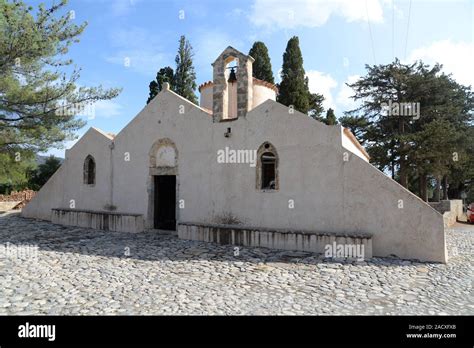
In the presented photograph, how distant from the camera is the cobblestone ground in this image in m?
4.84

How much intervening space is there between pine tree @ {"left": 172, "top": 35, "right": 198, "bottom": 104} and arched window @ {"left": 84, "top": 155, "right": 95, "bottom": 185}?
53.7 feet

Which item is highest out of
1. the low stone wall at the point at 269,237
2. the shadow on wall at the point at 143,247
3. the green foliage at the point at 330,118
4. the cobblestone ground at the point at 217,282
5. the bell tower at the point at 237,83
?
the green foliage at the point at 330,118

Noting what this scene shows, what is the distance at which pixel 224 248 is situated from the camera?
9.10 metres

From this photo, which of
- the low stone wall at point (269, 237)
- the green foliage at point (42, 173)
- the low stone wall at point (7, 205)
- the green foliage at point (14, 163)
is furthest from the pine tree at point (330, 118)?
the green foliage at point (42, 173)

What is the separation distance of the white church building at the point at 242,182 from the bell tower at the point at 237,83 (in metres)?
0.04

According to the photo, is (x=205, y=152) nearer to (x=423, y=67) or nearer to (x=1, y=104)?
(x=1, y=104)

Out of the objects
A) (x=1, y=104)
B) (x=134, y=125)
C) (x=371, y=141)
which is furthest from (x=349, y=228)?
(x=371, y=141)

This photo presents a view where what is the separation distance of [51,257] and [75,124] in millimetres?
9927

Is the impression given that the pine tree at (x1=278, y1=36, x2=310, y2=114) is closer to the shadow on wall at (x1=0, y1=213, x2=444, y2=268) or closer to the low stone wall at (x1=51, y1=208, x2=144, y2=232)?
the low stone wall at (x1=51, y1=208, x2=144, y2=232)

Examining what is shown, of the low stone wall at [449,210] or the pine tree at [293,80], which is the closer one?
the low stone wall at [449,210]

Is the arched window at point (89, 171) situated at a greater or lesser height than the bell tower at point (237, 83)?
lesser

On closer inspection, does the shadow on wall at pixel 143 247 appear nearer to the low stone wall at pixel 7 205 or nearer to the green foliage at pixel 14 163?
the green foliage at pixel 14 163

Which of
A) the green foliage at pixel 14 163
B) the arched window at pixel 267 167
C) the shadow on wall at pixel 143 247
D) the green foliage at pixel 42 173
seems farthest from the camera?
the green foliage at pixel 42 173

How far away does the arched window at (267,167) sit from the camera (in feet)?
32.1
